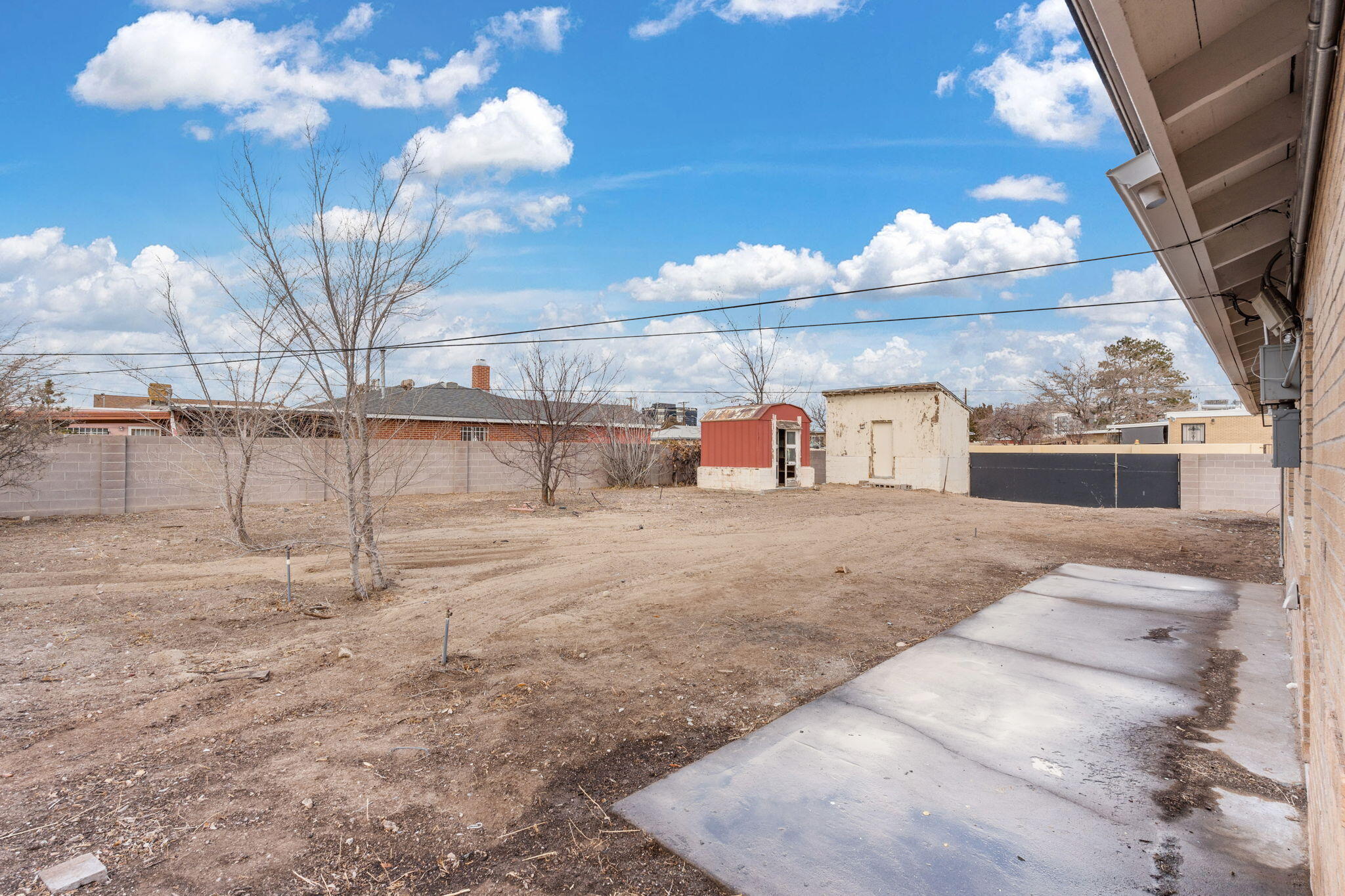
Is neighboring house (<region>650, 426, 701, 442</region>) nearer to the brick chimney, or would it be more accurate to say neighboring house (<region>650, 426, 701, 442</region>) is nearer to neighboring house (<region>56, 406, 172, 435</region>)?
the brick chimney

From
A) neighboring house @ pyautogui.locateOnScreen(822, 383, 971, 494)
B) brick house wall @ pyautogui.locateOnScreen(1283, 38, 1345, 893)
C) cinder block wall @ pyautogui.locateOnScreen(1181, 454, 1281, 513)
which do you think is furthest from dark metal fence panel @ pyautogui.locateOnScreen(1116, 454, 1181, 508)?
brick house wall @ pyautogui.locateOnScreen(1283, 38, 1345, 893)

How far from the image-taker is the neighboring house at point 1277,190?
1.81m

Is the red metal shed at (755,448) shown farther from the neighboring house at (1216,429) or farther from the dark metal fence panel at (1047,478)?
the neighboring house at (1216,429)

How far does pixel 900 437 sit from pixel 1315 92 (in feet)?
66.4

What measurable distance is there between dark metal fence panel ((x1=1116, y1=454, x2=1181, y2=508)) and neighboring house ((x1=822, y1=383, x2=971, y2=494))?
440 centimetres

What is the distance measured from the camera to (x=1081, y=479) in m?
18.0

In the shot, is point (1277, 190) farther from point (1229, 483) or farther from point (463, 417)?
point (463, 417)

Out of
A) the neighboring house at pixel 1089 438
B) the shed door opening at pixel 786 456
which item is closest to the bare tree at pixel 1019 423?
the neighboring house at pixel 1089 438

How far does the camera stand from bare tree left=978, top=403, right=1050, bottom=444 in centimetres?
A: 3959

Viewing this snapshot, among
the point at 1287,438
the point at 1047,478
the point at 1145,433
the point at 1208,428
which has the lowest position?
the point at 1047,478

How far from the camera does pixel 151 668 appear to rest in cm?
474

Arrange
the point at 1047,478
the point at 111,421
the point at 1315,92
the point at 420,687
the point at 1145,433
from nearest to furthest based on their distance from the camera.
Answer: the point at 1315,92
the point at 420,687
the point at 1047,478
the point at 1145,433
the point at 111,421

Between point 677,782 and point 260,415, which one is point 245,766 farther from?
point 260,415

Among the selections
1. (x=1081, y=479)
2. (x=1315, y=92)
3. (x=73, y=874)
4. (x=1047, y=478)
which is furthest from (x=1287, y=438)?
(x=1047, y=478)
